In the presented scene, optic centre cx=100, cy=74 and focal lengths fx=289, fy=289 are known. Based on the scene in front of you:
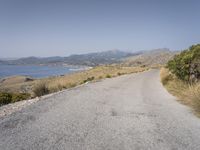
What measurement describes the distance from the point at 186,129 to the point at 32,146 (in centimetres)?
408

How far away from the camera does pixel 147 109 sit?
10.8 meters

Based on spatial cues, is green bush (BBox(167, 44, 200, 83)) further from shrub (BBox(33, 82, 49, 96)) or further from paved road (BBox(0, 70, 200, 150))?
shrub (BBox(33, 82, 49, 96))

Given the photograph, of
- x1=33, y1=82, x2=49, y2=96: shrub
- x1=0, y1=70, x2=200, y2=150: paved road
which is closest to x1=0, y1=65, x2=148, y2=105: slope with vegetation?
x1=33, y1=82, x2=49, y2=96: shrub

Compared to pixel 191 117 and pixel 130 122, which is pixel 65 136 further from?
pixel 191 117

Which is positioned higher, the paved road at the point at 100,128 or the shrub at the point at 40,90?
the paved road at the point at 100,128

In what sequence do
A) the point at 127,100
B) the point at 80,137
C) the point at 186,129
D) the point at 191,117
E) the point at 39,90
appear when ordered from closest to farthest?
the point at 80,137
the point at 186,129
the point at 191,117
the point at 127,100
the point at 39,90

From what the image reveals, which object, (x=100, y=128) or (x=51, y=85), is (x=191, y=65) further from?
(x=51, y=85)

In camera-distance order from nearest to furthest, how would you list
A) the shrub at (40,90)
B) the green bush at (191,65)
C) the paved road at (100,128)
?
the paved road at (100,128) < the green bush at (191,65) < the shrub at (40,90)

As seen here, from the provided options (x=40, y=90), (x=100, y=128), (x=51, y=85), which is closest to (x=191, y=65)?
(x=100, y=128)

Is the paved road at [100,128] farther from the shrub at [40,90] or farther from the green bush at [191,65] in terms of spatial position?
the shrub at [40,90]

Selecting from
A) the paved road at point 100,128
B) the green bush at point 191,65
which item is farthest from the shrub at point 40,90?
the paved road at point 100,128

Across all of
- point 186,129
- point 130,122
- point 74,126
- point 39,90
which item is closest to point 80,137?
point 74,126

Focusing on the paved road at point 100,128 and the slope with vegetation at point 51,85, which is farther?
the slope with vegetation at point 51,85

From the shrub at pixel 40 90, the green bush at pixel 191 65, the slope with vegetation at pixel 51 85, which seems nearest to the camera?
the green bush at pixel 191 65
